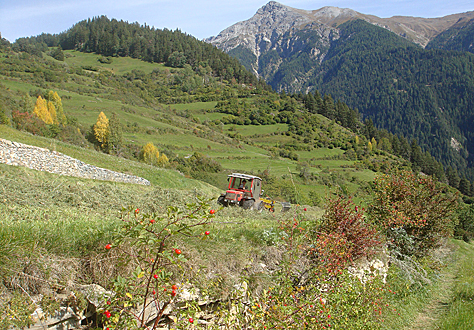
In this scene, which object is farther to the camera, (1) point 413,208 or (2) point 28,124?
(2) point 28,124

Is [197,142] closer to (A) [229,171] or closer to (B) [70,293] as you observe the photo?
(A) [229,171]

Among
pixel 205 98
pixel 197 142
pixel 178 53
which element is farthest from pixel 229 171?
pixel 178 53

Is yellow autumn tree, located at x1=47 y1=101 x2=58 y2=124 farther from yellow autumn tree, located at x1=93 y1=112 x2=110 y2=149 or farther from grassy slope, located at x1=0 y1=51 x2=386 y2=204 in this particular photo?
grassy slope, located at x1=0 y1=51 x2=386 y2=204

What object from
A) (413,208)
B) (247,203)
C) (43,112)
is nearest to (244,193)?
(247,203)

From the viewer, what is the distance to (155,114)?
280 ft

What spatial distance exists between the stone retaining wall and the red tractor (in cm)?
899

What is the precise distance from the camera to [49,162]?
719 inches

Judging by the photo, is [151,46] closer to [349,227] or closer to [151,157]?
[151,157]

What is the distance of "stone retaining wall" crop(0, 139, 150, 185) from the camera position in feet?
52.3

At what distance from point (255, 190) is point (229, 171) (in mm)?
35063

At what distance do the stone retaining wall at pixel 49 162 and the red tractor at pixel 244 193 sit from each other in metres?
8.99

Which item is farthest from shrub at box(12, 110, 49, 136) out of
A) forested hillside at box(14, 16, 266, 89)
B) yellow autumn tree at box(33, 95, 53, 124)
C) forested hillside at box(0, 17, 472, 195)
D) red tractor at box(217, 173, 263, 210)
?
forested hillside at box(14, 16, 266, 89)

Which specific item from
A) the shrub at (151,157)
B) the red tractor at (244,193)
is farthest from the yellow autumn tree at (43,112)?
the red tractor at (244,193)

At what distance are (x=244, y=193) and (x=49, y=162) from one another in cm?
1178
